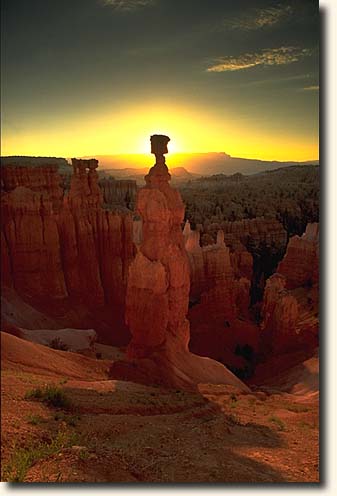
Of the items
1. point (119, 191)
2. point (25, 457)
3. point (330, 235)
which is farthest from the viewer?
point (119, 191)

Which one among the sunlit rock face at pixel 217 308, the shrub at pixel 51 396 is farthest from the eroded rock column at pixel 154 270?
the sunlit rock face at pixel 217 308

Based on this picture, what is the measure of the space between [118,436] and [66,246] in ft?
33.6

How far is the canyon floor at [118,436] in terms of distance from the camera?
3812mm

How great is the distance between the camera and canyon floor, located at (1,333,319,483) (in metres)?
3.81

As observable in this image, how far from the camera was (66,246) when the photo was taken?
14031 millimetres

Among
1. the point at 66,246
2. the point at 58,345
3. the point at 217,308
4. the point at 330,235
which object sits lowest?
the point at 217,308

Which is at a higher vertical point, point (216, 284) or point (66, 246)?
point (66, 246)

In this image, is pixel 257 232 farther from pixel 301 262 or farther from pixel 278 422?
pixel 278 422

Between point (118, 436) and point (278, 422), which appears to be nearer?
point (118, 436)

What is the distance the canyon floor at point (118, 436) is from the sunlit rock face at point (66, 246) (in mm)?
6804

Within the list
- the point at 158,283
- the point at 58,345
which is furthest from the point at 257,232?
the point at 58,345

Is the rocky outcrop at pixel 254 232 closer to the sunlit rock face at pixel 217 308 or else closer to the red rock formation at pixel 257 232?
the red rock formation at pixel 257 232

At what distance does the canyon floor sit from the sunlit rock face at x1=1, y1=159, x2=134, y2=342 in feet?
22.3

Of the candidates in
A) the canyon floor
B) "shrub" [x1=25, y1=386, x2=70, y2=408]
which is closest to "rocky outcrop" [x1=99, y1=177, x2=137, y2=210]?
the canyon floor
